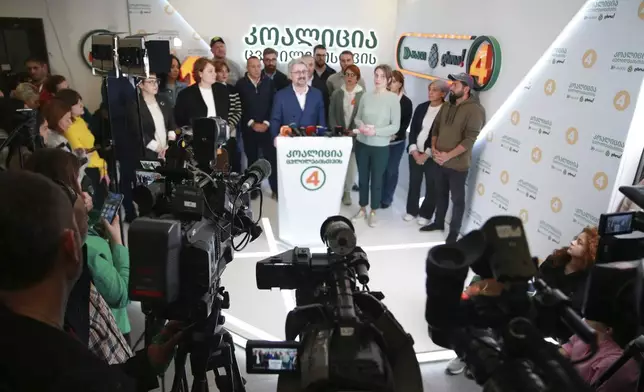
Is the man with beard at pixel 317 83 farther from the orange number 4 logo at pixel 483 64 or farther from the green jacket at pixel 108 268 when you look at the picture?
the green jacket at pixel 108 268

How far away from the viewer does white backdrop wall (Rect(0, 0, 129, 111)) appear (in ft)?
17.4

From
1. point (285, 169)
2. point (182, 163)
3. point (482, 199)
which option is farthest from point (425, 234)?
point (182, 163)

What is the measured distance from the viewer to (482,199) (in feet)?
14.1

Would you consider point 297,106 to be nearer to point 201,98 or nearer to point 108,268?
point 201,98

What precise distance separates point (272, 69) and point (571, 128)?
10.6 feet

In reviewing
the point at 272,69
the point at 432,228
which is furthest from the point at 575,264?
the point at 272,69

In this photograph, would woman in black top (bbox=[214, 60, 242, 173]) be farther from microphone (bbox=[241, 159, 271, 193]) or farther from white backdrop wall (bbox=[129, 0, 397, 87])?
microphone (bbox=[241, 159, 271, 193])

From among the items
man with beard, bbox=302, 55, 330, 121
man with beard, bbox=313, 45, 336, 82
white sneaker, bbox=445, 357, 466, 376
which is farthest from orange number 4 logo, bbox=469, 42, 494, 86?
white sneaker, bbox=445, 357, 466, 376

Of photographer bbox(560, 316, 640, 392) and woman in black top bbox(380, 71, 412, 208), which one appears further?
woman in black top bbox(380, 71, 412, 208)

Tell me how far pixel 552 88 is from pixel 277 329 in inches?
102

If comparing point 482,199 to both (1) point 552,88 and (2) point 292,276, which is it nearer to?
(1) point 552,88

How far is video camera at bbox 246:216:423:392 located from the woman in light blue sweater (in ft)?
10.3

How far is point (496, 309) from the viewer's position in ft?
2.42

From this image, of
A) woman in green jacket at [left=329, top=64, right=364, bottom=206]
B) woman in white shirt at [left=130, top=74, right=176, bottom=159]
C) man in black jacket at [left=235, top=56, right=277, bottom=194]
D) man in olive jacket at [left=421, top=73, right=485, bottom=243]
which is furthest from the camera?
man in black jacket at [left=235, top=56, right=277, bottom=194]
